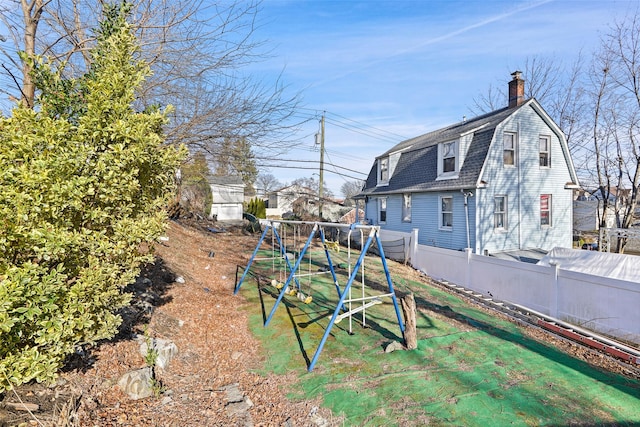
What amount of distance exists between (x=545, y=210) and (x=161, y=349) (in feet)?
51.9

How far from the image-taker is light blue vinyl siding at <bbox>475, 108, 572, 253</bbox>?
13.7 m

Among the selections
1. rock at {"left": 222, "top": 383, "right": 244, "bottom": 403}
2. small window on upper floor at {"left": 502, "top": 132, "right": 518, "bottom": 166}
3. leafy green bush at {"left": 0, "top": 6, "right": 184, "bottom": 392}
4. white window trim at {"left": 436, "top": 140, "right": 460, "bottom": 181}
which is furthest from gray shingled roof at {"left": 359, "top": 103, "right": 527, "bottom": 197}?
leafy green bush at {"left": 0, "top": 6, "right": 184, "bottom": 392}

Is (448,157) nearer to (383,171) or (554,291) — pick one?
(383,171)

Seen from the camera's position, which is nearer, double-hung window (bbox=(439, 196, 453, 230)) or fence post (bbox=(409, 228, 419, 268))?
fence post (bbox=(409, 228, 419, 268))

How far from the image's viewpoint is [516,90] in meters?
14.9

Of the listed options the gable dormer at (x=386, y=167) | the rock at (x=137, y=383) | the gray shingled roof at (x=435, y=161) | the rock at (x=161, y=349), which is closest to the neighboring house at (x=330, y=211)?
the gray shingled roof at (x=435, y=161)

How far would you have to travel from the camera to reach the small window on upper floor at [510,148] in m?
14.2

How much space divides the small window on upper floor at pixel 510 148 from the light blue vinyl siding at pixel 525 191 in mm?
153

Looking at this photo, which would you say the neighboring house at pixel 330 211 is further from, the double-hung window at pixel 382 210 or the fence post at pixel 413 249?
the fence post at pixel 413 249

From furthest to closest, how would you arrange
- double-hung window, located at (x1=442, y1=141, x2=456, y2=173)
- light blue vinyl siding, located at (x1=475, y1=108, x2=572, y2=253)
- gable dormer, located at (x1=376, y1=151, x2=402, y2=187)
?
gable dormer, located at (x1=376, y1=151, x2=402, y2=187) → double-hung window, located at (x1=442, y1=141, x2=456, y2=173) → light blue vinyl siding, located at (x1=475, y1=108, x2=572, y2=253)

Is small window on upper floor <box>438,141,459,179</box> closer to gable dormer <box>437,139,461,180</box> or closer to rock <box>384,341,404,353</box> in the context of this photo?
gable dormer <box>437,139,461,180</box>

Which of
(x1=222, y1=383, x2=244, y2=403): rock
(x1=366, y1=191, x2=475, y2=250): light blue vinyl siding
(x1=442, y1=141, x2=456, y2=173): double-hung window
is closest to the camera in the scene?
(x1=222, y1=383, x2=244, y2=403): rock

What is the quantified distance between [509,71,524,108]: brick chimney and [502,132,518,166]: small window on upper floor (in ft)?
5.24

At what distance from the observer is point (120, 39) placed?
3.93 meters
